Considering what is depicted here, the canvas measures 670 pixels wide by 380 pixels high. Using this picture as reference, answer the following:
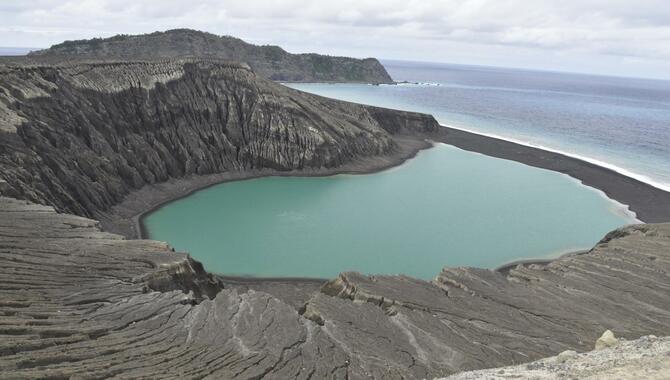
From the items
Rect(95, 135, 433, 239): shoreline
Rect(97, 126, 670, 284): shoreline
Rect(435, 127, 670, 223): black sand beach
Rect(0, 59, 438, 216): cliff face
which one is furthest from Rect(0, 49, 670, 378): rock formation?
Rect(435, 127, 670, 223): black sand beach

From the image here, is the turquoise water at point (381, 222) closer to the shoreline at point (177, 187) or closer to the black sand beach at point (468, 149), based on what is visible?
the shoreline at point (177, 187)

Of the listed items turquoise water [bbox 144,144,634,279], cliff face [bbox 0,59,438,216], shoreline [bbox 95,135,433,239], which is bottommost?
turquoise water [bbox 144,144,634,279]

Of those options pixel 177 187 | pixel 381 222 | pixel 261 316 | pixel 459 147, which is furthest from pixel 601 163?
pixel 261 316

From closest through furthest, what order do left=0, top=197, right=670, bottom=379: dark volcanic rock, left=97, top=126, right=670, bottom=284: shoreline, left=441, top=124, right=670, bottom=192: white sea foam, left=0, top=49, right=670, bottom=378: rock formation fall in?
left=0, top=197, right=670, bottom=379: dark volcanic rock
left=0, top=49, right=670, bottom=378: rock formation
left=97, top=126, right=670, bottom=284: shoreline
left=441, top=124, right=670, bottom=192: white sea foam

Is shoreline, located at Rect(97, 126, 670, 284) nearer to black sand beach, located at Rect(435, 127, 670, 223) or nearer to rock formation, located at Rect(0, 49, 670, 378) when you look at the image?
black sand beach, located at Rect(435, 127, 670, 223)

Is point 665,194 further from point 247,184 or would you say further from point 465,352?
point 465,352

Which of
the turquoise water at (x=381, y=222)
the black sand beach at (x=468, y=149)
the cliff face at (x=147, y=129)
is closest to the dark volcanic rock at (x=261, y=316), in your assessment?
the turquoise water at (x=381, y=222)

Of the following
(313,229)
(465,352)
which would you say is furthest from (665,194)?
(465,352)
